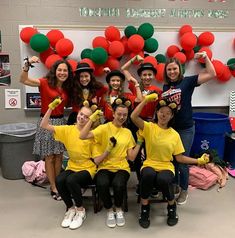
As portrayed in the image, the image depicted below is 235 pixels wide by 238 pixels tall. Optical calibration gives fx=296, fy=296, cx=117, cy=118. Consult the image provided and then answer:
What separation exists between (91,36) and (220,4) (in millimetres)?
1567

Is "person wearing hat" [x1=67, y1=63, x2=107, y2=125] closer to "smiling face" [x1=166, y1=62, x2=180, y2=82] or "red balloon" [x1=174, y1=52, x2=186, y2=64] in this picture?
"smiling face" [x1=166, y1=62, x2=180, y2=82]

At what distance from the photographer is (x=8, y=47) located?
3.35 meters

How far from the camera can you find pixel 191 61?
350 centimetres

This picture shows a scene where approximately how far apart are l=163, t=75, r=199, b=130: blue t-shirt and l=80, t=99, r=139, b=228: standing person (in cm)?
41

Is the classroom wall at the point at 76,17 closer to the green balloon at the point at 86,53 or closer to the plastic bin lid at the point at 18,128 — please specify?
Result: the plastic bin lid at the point at 18,128

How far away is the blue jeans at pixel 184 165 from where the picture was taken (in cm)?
254

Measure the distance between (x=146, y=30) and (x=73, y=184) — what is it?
1.84 m

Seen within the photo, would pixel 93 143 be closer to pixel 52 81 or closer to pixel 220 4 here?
pixel 52 81

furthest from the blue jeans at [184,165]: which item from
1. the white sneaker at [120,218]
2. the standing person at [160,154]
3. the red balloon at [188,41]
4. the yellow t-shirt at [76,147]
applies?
the red balloon at [188,41]

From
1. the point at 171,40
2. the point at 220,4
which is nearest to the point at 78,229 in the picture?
the point at 171,40

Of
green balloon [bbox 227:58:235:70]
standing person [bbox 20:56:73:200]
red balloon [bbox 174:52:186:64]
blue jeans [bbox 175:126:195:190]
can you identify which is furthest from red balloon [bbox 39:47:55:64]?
green balloon [bbox 227:58:235:70]

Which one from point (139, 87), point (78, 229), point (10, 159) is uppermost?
point (139, 87)

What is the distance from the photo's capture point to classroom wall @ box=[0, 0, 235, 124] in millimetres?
3277

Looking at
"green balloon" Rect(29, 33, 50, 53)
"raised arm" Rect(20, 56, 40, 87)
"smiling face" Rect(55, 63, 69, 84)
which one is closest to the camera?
"raised arm" Rect(20, 56, 40, 87)
